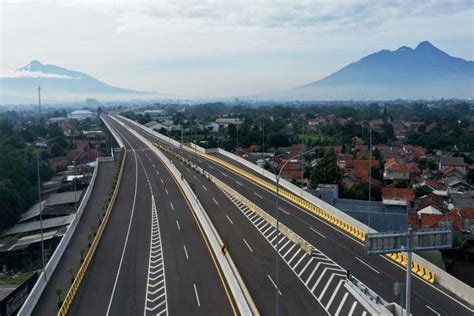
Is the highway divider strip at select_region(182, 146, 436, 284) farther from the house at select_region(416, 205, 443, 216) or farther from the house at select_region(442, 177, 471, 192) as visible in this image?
the house at select_region(442, 177, 471, 192)

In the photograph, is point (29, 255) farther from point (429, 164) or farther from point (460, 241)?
point (429, 164)

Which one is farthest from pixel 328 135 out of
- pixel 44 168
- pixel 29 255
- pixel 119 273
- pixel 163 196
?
pixel 119 273

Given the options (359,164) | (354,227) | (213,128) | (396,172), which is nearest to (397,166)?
(396,172)

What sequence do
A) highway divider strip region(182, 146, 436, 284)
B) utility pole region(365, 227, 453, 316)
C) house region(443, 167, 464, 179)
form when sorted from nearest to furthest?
1. utility pole region(365, 227, 453, 316)
2. highway divider strip region(182, 146, 436, 284)
3. house region(443, 167, 464, 179)

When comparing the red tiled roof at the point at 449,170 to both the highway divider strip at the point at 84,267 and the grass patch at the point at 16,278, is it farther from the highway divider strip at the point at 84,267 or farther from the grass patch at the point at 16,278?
the grass patch at the point at 16,278

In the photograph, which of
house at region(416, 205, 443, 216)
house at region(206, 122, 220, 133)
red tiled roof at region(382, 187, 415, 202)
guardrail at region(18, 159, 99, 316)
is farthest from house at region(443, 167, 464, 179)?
house at region(206, 122, 220, 133)

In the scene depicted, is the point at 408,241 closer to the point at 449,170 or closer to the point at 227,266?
the point at 227,266
